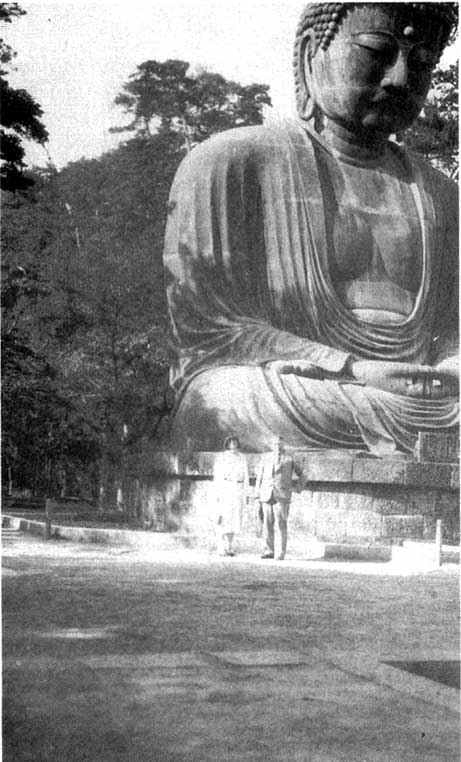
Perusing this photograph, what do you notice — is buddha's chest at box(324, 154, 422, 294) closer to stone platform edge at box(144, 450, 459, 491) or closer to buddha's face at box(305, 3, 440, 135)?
buddha's face at box(305, 3, 440, 135)

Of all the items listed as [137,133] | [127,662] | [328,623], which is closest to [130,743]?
[127,662]

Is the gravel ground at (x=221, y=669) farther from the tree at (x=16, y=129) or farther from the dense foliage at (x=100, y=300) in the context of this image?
the dense foliage at (x=100, y=300)

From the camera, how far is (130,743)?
3.59 m

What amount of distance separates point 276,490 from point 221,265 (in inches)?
123

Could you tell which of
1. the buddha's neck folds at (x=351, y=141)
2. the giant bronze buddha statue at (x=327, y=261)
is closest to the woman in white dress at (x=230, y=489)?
the giant bronze buddha statue at (x=327, y=261)

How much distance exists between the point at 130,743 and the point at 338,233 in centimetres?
863

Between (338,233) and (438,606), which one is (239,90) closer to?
(338,233)

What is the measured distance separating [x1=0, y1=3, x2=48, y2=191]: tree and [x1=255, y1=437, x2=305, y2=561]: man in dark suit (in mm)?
2851

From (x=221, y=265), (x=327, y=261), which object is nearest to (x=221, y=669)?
(x=221, y=265)

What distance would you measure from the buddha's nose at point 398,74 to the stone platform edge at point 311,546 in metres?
4.23

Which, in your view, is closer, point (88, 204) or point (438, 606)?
point (438, 606)

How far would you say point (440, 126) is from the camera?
13.7 metres

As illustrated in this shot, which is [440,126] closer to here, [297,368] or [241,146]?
[241,146]

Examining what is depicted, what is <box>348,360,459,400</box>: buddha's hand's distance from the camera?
11.0 meters
